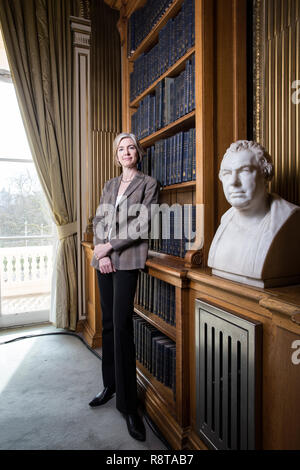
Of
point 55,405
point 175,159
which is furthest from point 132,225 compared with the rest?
point 55,405

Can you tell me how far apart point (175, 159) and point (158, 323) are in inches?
36.6

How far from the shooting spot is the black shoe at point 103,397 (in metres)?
1.79

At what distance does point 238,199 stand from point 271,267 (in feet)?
0.83

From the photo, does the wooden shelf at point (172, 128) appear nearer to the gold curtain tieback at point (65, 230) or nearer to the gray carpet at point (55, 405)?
the gold curtain tieback at point (65, 230)

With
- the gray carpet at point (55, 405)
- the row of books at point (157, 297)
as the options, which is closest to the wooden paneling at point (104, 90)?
the row of books at point (157, 297)

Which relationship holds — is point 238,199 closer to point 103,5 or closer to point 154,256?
point 154,256

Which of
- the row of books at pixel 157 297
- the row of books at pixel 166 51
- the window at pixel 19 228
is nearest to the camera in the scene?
the row of books at pixel 166 51

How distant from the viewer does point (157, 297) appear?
1.80 m

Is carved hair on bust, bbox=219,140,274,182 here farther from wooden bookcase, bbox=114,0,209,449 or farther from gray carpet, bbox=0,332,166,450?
gray carpet, bbox=0,332,166,450

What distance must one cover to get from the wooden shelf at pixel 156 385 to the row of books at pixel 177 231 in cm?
73

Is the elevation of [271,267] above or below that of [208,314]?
above

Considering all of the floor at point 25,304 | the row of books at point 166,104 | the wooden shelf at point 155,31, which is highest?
the wooden shelf at point 155,31
